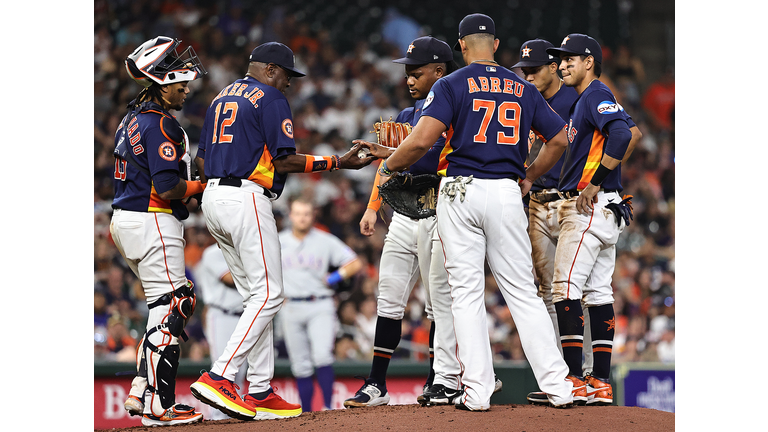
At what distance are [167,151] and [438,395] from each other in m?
2.47

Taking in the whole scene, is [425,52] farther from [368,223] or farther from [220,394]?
[220,394]

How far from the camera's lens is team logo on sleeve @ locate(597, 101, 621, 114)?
4.61 metres

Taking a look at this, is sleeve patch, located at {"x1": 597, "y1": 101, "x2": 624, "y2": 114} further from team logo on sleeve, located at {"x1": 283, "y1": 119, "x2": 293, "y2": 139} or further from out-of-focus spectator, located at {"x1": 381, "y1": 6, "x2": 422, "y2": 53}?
out-of-focus spectator, located at {"x1": 381, "y1": 6, "x2": 422, "y2": 53}

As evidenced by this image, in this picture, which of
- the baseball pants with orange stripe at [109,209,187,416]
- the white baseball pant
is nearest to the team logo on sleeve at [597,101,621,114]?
the white baseball pant

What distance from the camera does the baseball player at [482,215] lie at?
424 cm

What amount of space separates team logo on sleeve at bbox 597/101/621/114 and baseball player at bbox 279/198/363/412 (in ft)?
14.0

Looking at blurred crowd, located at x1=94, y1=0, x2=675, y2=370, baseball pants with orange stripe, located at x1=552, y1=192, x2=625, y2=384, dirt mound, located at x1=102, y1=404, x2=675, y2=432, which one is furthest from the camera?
blurred crowd, located at x1=94, y1=0, x2=675, y2=370

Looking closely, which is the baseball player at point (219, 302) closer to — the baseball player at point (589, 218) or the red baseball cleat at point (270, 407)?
the red baseball cleat at point (270, 407)

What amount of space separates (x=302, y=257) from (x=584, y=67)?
4.44 meters

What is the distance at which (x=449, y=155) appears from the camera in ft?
14.5

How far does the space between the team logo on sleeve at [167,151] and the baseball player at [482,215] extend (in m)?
1.43

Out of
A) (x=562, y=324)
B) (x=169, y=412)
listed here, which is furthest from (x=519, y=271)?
(x=169, y=412)

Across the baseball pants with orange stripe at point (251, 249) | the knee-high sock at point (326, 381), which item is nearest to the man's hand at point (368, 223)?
the baseball pants with orange stripe at point (251, 249)

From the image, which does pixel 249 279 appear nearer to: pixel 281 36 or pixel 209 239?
pixel 209 239
